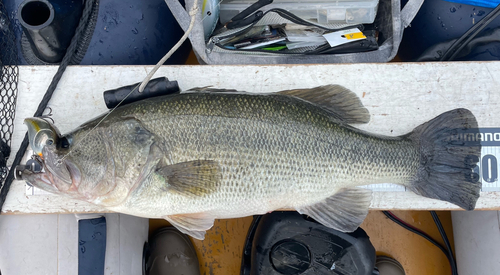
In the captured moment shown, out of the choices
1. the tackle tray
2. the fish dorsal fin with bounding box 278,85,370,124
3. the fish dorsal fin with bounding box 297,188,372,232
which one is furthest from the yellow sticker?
the fish dorsal fin with bounding box 297,188,372,232

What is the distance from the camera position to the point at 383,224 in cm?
229

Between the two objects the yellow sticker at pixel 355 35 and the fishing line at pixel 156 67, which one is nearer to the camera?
the fishing line at pixel 156 67

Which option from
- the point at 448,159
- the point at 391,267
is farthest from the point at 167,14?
the point at 391,267

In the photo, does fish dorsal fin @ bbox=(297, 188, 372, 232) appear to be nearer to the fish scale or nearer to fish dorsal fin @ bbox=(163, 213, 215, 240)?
the fish scale

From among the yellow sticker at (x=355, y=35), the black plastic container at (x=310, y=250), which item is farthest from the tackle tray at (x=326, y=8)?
the black plastic container at (x=310, y=250)

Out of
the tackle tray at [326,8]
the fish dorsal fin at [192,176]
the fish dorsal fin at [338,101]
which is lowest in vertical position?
the fish dorsal fin at [192,176]

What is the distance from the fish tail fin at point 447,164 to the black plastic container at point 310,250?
58cm

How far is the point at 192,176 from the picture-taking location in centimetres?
121

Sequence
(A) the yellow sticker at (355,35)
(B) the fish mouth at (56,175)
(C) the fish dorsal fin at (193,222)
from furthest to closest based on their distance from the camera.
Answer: (A) the yellow sticker at (355,35)
(C) the fish dorsal fin at (193,222)
(B) the fish mouth at (56,175)

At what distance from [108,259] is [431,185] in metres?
1.63

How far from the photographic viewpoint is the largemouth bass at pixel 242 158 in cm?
118

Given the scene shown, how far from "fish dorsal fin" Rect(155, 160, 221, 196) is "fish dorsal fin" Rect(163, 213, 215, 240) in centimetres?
14

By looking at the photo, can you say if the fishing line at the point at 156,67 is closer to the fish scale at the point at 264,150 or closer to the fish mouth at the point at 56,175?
the fish mouth at the point at 56,175

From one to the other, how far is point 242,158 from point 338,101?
1.63 feet
